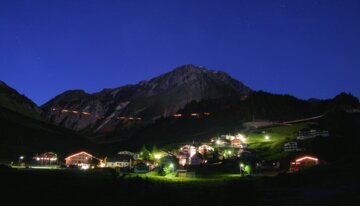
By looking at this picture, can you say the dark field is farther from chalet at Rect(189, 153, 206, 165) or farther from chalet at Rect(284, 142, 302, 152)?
chalet at Rect(189, 153, 206, 165)

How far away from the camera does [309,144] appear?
10256 cm

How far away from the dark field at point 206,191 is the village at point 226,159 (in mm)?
21814

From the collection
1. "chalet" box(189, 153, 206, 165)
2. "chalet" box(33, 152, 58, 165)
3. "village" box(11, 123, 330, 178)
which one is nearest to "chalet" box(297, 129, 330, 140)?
"village" box(11, 123, 330, 178)

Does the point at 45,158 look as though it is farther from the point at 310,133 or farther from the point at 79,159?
the point at 310,133

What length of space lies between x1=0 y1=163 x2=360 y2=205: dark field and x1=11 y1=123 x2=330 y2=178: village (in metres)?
21.8

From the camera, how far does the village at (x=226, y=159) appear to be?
83.6 meters

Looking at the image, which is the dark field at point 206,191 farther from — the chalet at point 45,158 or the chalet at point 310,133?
the chalet at point 45,158

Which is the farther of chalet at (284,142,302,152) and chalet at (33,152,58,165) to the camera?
chalet at (33,152,58,165)

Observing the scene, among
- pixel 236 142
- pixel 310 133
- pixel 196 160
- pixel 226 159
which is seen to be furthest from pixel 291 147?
pixel 236 142

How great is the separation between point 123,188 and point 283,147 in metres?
68.4

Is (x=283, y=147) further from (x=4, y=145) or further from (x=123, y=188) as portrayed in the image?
(x=4, y=145)

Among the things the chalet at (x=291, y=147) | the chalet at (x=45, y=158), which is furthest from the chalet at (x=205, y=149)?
the chalet at (x=45, y=158)

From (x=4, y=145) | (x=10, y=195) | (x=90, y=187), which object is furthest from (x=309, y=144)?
(x=4, y=145)

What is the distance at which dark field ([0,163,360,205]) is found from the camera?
38188 mm
